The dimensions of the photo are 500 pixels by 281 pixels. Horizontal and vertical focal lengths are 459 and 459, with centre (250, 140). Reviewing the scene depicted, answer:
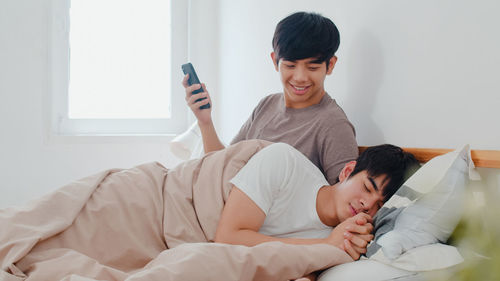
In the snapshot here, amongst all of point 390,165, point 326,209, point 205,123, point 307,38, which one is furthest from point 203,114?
point 390,165

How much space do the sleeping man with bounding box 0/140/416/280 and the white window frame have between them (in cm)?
178

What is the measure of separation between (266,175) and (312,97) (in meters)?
0.49

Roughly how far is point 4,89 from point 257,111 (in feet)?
5.58

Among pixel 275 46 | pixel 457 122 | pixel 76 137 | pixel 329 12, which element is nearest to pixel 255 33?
pixel 329 12

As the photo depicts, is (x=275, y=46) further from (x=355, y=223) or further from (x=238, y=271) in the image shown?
(x=238, y=271)

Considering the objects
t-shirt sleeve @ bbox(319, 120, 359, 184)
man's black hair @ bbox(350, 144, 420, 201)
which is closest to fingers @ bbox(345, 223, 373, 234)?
man's black hair @ bbox(350, 144, 420, 201)

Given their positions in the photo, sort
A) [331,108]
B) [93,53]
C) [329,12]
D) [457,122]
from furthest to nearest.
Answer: [93,53] → [329,12] → [331,108] → [457,122]

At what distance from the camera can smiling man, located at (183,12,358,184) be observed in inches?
53.2

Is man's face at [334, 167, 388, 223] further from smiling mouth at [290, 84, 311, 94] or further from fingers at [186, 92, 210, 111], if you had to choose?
fingers at [186, 92, 210, 111]

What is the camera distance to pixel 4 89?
264cm

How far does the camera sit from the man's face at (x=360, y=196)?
1059mm

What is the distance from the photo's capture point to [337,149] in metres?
1.34

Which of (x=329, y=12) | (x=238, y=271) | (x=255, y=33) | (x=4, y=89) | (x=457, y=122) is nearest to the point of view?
(x=238, y=271)

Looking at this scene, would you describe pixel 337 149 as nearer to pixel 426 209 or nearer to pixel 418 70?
pixel 418 70
